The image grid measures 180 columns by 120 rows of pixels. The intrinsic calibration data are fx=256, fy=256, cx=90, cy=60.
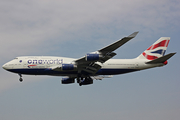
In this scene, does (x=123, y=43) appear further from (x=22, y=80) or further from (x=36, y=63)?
(x=22, y=80)

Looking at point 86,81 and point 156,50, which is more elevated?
point 156,50

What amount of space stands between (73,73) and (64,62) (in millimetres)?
2500

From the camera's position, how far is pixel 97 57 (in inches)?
1515

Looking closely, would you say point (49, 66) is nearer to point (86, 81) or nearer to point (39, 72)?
point (39, 72)

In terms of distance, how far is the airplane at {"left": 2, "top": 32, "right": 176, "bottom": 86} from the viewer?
40.3 meters

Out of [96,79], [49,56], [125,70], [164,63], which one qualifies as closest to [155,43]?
[164,63]

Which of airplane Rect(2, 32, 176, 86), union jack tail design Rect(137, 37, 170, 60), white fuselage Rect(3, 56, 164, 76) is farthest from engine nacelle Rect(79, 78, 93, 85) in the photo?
union jack tail design Rect(137, 37, 170, 60)

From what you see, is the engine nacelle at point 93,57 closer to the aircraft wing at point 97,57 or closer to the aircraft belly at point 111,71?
the aircraft wing at point 97,57

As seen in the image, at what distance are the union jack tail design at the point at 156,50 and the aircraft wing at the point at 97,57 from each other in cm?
Answer: 1125

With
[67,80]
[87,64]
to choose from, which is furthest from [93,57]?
[67,80]

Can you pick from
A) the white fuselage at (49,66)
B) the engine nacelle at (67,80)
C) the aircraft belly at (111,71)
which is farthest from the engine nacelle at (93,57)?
the engine nacelle at (67,80)

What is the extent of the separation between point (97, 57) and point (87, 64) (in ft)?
15.5

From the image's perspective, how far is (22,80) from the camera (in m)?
45.6

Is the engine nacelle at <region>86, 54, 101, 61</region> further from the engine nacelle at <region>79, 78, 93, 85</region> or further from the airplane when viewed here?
the engine nacelle at <region>79, 78, 93, 85</region>
